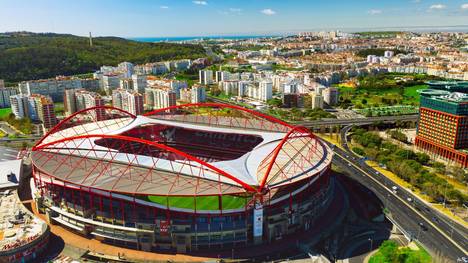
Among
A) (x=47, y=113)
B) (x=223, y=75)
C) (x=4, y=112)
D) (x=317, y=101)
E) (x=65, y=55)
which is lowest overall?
(x=4, y=112)

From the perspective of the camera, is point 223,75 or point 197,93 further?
point 223,75

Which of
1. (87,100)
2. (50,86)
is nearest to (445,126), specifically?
(87,100)

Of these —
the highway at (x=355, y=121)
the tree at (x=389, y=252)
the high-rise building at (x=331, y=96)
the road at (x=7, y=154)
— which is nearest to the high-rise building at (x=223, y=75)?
the high-rise building at (x=331, y=96)

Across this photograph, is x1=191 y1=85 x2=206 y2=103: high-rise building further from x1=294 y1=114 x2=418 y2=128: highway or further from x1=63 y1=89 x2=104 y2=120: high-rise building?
x1=294 y1=114 x2=418 y2=128: highway

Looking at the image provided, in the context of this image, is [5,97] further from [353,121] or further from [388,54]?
[388,54]

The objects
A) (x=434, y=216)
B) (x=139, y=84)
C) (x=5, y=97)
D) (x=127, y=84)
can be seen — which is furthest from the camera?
(x=127, y=84)

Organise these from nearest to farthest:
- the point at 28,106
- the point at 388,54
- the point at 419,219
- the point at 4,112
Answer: the point at 419,219, the point at 28,106, the point at 4,112, the point at 388,54

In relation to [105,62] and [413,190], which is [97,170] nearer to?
[413,190]
